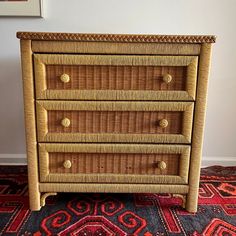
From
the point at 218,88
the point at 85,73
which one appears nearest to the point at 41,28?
the point at 85,73

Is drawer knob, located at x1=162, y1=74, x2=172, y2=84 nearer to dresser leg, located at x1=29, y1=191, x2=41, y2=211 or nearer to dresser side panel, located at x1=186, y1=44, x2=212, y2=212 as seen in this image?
A: dresser side panel, located at x1=186, y1=44, x2=212, y2=212

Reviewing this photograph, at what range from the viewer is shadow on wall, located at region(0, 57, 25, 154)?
1.49 meters

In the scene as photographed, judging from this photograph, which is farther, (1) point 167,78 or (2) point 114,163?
(2) point 114,163

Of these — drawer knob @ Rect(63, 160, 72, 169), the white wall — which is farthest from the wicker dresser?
the white wall

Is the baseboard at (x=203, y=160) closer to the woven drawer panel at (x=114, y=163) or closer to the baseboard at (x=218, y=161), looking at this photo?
the baseboard at (x=218, y=161)

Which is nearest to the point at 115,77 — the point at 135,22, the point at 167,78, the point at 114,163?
the point at 167,78

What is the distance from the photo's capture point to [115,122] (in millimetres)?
1054

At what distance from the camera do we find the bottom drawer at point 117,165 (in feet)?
3.51

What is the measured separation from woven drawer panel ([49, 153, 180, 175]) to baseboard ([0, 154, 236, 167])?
2.04ft

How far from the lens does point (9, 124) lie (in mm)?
1575

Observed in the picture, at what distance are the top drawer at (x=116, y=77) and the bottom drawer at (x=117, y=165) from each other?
9.7 inches

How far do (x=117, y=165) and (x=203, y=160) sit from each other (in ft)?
2.62

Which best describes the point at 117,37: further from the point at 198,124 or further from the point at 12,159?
the point at 12,159

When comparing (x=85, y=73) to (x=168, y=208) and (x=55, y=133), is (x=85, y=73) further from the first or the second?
(x=168, y=208)
